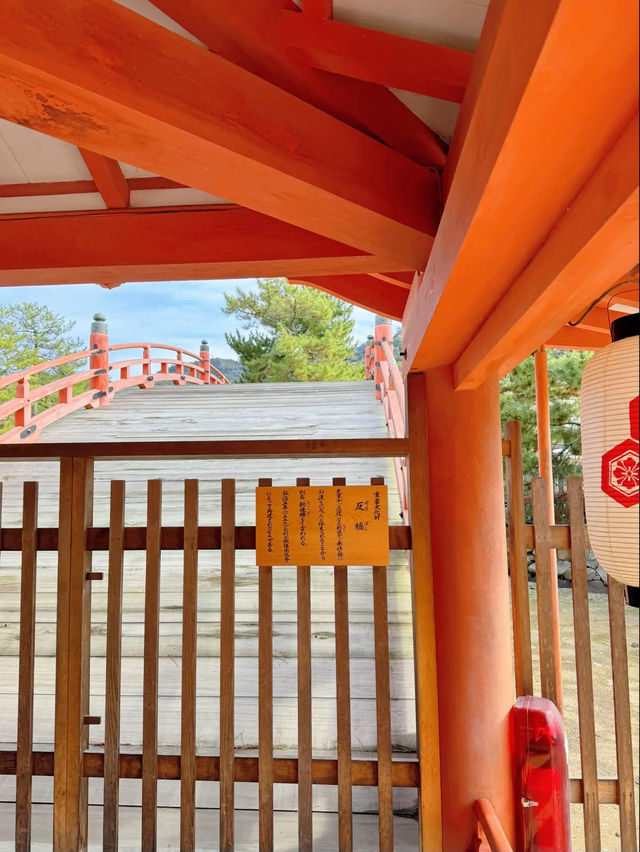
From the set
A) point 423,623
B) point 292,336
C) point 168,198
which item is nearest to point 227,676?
point 423,623

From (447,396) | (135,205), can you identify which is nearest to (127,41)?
(135,205)

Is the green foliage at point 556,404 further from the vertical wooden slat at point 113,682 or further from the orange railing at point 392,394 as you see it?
the vertical wooden slat at point 113,682

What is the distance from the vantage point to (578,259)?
89 centimetres

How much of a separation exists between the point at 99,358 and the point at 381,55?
24.2 ft

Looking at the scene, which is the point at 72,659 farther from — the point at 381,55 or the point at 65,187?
the point at 381,55

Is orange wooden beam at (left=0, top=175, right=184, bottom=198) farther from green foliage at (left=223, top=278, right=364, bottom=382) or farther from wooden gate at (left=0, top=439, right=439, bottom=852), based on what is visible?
green foliage at (left=223, top=278, right=364, bottom=382)

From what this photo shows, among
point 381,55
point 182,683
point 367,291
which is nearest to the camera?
point 381,55

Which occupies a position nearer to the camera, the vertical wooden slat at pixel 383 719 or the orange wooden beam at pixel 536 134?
the orange wooden beam at pixel 536 134

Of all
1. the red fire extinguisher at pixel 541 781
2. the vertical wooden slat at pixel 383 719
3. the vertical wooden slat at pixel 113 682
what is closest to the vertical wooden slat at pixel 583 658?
the red fire extinguisher at pixel 541 781

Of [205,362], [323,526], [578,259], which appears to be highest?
[205,362]

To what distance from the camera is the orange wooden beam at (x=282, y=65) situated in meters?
1.46

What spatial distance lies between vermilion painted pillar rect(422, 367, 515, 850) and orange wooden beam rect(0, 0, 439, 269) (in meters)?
0.75

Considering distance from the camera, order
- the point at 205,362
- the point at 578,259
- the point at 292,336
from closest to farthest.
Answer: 1. the point at 578,259
2. the point at 205,362
3. the point at 292,336

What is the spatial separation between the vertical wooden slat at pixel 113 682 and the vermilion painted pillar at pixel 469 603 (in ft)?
3.76
